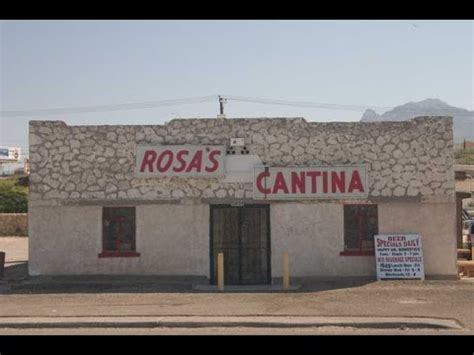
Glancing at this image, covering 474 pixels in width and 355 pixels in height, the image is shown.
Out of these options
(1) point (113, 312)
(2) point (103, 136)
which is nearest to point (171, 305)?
(1) point (113, 312)

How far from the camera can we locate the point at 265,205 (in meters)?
19.8

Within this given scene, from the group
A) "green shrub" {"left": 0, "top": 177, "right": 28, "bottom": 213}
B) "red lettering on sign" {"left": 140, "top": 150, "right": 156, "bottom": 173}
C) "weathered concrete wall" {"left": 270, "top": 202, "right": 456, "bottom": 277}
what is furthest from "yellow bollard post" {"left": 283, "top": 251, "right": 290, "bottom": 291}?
"green shrub" {"left": 0, "top": 177, "right": 28, "bottom": 213}

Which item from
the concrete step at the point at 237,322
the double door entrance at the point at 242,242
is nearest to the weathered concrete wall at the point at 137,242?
the double door entrance at the point at 242,242

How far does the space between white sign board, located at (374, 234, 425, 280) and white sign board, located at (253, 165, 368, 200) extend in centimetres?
140

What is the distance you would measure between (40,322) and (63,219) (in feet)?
22.0

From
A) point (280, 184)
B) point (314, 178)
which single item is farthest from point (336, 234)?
point (280, 184)

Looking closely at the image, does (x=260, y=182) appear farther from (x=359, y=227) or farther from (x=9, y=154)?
(x=9, y=154)

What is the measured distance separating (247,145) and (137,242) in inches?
156

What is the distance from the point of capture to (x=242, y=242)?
64.6ft

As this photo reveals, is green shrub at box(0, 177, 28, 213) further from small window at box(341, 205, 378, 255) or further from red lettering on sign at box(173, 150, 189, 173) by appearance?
small window at box(341, 205, 378, 255)

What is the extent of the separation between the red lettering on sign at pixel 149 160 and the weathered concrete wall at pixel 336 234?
11.3 ft

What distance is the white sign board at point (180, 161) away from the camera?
64.7 ft
